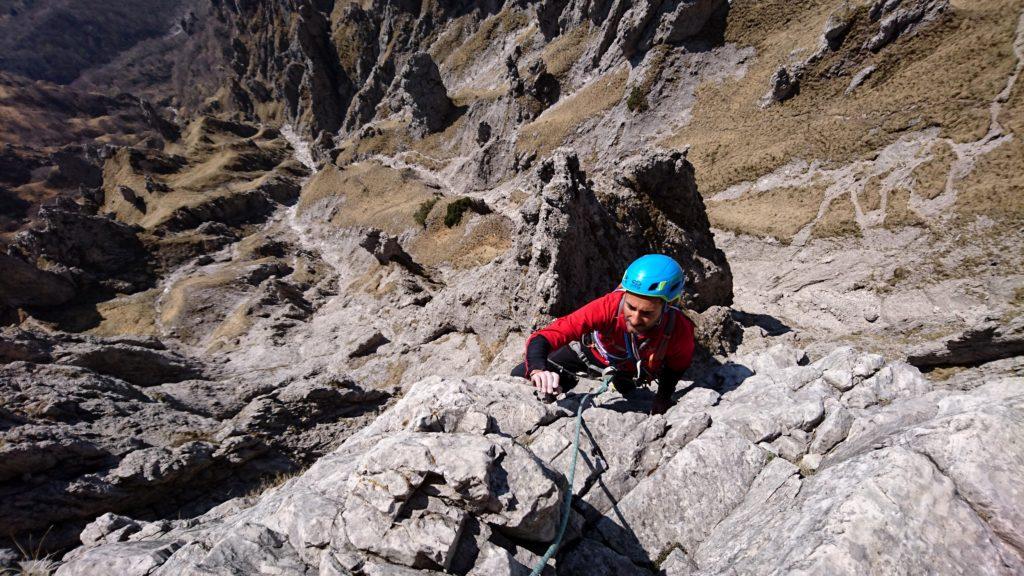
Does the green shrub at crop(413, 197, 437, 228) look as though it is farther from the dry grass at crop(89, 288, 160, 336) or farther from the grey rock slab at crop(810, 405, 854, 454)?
the grey rock slab at crop(810, 405, 854, 454)

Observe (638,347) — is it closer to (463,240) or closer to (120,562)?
(120,562)

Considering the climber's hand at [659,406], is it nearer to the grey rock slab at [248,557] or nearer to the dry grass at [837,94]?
the grey rock slab at [248,557]

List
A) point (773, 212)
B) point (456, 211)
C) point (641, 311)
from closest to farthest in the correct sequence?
point (641, 311) < point (773, 212) < point (456, 211)

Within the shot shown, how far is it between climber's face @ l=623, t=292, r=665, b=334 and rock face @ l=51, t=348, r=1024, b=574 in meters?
1.77

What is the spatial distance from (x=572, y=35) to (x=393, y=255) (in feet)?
213

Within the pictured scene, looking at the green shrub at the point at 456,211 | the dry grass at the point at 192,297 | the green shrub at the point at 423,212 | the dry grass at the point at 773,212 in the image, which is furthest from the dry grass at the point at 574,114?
the dry grass at the point at 192,297

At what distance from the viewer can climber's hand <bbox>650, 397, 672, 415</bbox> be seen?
281 inches

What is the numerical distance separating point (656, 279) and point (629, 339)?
1.42 m

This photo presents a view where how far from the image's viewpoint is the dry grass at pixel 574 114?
5908 centimetres

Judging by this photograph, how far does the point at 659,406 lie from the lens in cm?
717

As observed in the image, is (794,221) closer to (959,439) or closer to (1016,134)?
(1016,134)

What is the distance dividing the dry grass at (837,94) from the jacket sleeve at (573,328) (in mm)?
40332

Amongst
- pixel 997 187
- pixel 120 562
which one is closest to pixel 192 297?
pixel 120 562

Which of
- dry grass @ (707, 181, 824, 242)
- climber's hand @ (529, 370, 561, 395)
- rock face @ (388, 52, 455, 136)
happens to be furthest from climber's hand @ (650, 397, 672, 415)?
rock face @ (388, 52, 455, 136)
